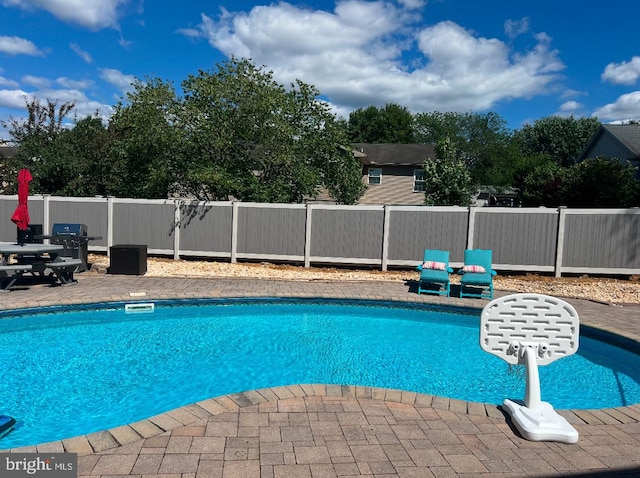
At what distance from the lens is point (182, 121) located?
13.6m

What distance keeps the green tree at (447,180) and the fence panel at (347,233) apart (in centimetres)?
680

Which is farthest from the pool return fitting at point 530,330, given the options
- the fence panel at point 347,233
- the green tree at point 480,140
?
the green tree at point 480,140

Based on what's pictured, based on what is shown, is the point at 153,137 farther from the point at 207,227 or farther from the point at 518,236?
the point at 518,236

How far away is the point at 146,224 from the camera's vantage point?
13.2 m

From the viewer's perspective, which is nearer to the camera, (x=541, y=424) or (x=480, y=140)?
(x=541, y=424)

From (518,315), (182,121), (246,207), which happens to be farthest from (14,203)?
(518,315)

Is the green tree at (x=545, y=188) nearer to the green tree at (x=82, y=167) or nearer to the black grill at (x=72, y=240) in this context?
the black grill at (x=72, y=240)

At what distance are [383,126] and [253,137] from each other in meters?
46.1

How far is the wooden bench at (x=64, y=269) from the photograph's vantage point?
9.14 m

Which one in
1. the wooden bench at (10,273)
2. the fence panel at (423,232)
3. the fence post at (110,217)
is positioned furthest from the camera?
the fence post at (110,217)

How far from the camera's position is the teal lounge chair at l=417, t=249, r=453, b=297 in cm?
958

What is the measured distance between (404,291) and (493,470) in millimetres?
6879

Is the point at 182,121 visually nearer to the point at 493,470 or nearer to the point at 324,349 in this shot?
the point at 324,349

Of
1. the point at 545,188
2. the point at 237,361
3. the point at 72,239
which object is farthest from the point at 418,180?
the point at 237,361
